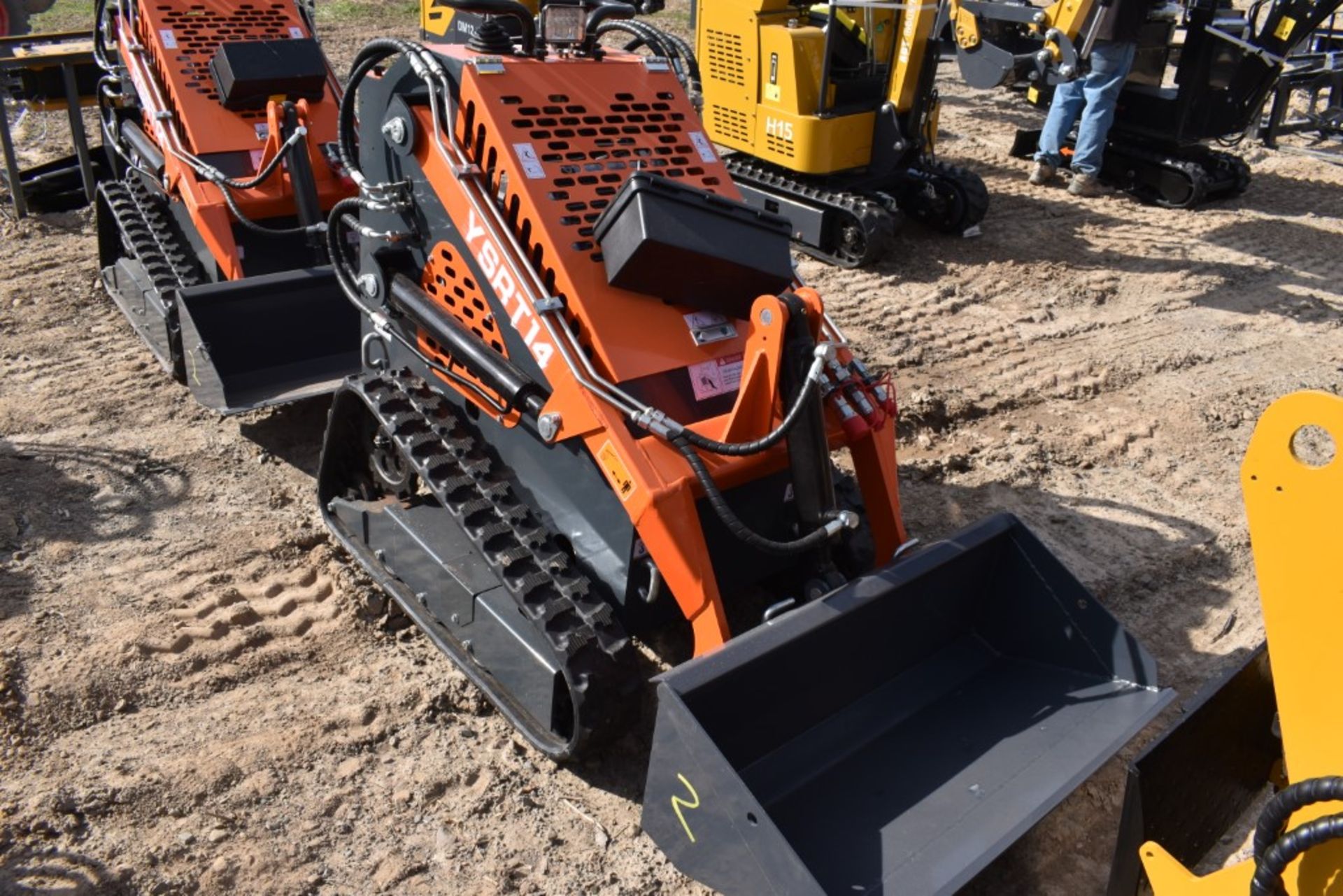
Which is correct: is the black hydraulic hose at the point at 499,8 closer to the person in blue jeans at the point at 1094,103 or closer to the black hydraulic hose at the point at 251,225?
the black hydraulic hose at the point at 251,225

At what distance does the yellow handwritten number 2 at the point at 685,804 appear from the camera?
2.54m

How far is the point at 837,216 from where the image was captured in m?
7.27

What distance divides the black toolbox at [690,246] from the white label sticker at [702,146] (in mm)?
443

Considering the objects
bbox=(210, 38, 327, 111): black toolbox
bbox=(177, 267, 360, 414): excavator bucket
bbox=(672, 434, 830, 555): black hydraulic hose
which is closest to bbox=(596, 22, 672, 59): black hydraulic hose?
bbox=(177, 267, 360, 414): excavator bucket

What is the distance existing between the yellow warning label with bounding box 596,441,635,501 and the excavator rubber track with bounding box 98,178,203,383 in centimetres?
277

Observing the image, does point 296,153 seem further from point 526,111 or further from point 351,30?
point 351,30

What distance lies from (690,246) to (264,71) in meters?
3.42

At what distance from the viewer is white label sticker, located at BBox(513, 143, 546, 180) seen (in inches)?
131

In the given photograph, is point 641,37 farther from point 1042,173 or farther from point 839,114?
point 1042,173

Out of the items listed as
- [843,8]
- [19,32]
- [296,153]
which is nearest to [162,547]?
[296,153]

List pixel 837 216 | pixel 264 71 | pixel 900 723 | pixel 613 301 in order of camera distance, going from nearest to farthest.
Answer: pixel 900 723
pixel 613 301
pixel 264 71
pixel 837 216

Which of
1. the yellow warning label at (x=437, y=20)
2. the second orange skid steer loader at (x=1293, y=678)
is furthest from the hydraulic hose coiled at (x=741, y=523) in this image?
the yellow warning label at (x=437, y=20)

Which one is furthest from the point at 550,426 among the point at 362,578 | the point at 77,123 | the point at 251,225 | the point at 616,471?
the point at 77,123

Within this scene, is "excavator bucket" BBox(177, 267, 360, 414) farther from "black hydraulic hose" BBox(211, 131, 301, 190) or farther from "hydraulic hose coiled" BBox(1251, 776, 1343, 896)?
"hydraulic hose coiled" BBox(1251, 776, 1343, 896)
